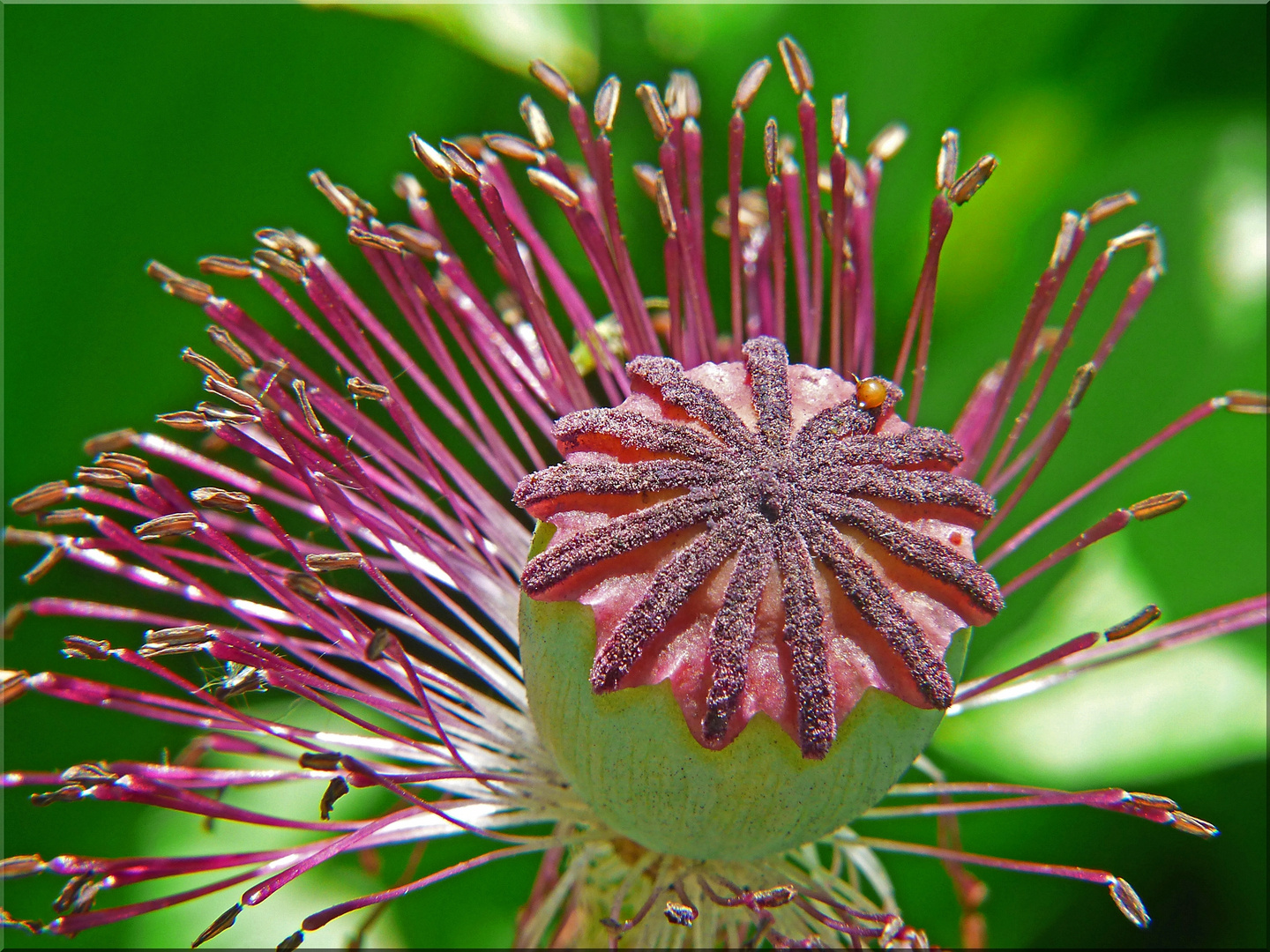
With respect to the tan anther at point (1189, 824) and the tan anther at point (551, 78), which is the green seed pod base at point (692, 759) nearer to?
the tan anther at point (1189, 824)

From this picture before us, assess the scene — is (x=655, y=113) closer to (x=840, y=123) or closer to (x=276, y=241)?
(x=840, y=123)

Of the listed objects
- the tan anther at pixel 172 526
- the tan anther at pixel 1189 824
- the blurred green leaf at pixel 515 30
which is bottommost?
the tan anther at pixel 1189 824

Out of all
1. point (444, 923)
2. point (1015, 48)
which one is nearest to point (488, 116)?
point (1015, 48)

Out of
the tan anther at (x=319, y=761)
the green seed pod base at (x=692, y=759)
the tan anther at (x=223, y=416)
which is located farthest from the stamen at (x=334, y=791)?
the tan anther at (x=223, y=416)

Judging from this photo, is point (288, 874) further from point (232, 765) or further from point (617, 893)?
point (232, 765)

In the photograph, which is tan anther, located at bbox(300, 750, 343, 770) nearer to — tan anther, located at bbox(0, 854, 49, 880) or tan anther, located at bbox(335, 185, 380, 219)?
tan anther, located at bbox(0, 854, 49, 880)

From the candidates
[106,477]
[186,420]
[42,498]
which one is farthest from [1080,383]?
[42,498]

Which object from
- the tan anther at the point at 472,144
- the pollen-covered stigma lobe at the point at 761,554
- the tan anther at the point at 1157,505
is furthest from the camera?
the tan anther at the point at 472,144
